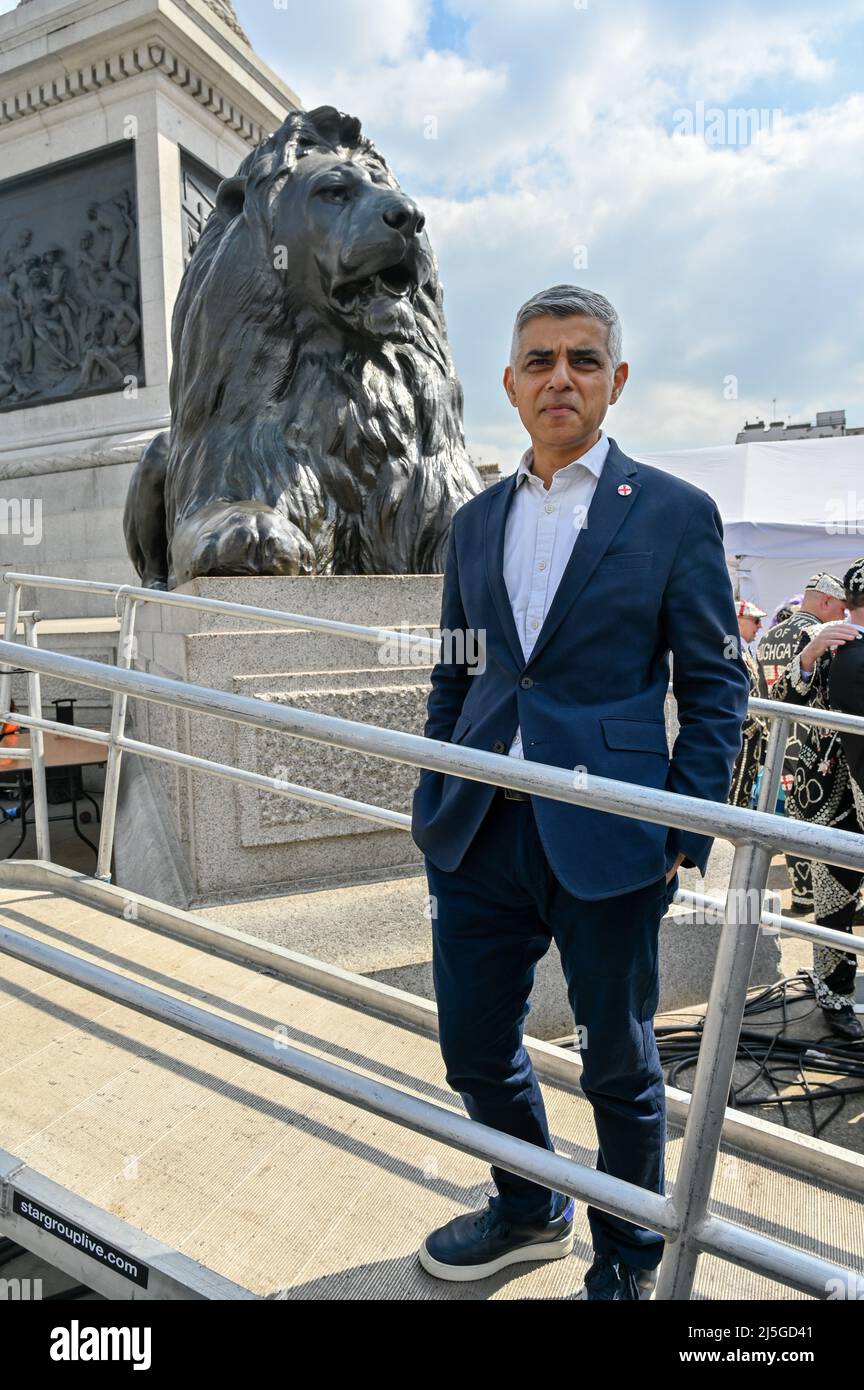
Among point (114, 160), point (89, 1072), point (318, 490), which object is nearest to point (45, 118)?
point (114, 160)

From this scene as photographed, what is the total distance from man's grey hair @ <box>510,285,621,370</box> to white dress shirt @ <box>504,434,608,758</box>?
0.17 meters

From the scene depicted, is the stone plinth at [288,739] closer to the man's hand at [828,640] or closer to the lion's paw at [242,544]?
the lion's paw at [242,544]

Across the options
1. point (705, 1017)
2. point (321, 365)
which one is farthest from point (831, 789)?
point (321, 365)

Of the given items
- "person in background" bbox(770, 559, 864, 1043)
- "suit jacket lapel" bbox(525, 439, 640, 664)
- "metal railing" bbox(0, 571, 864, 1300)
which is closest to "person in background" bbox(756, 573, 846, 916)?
"person in background" bbox(770, 559, 864, 1043)

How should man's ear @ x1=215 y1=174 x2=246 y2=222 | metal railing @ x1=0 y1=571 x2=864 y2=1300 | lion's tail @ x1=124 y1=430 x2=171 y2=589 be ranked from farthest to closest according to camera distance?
lion's tail @ x1=124 y1=430 x2=171 y2=589 → man's ear @ x1=215 y1=174 x2=246 y2=222 → metal railing @ x1=0 y1=571 x2=864 y2=1300

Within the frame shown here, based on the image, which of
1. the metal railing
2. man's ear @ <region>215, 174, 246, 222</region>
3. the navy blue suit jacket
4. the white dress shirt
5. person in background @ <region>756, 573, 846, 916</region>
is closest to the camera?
the metal railing

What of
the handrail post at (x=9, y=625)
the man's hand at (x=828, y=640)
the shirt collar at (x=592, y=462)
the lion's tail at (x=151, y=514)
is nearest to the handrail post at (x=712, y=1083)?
the shirt collar at (x=592, y=462)

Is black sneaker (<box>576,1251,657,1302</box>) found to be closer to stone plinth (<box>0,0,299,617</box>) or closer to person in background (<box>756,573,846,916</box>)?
person in background (<box>756,573,846,916</box>)

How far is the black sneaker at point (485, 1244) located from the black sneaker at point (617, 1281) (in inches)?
6.6

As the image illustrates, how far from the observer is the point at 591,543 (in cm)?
147

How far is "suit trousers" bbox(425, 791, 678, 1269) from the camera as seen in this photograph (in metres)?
1.44

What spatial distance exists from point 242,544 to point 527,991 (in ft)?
9.07

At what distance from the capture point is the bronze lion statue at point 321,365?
14.4 ft

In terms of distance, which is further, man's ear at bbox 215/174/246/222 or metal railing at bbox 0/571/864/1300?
man's ear at bbox 215/174/246/222
